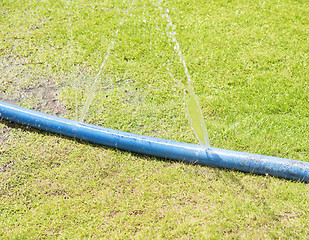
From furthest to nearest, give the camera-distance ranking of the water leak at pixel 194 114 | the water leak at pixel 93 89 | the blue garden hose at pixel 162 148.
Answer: the water leak at pixel 93 89 → the water leak at pixel 194 114 → the blue garden hose at pixel 162 148

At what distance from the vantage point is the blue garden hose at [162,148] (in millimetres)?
3309

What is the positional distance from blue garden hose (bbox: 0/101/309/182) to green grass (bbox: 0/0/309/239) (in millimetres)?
97

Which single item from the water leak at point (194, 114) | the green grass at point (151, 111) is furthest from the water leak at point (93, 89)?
the water leak at point (194, 114)

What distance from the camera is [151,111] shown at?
13.6 ft

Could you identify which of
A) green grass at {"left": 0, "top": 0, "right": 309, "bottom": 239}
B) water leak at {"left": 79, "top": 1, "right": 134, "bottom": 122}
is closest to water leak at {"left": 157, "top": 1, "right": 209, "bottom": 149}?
green grass at {"left": 0, "top": 0, "right": 309, "bottom": 239}

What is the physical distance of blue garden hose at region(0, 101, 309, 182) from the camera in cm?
331

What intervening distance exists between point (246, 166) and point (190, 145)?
2.06 ft

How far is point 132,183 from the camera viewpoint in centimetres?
335

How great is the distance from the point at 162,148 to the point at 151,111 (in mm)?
775

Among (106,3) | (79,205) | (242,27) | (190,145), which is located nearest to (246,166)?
(190,145)

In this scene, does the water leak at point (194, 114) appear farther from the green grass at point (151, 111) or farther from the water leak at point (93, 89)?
the water leak at point (93, 89)

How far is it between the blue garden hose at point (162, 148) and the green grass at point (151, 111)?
0.10 m

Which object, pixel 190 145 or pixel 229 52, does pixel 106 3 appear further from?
pixel 190 145

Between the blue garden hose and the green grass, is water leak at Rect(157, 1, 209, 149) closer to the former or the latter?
the green grass
